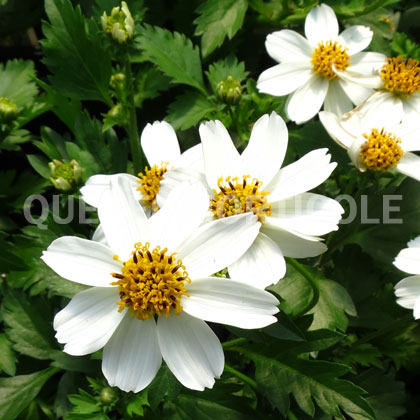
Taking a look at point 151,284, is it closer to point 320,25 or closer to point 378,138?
point 378,138

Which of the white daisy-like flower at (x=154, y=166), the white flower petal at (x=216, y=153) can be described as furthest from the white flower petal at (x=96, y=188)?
the white flower petal at (x=216, y=153)

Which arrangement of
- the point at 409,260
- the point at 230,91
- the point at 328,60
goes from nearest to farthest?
the point at 409,260, the point at 230,91, the point at 328,60

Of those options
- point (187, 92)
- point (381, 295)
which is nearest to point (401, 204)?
point (381, 295)

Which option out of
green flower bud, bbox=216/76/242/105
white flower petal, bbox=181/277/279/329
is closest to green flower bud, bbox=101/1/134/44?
green flower bud, bbox=216/76/242/105

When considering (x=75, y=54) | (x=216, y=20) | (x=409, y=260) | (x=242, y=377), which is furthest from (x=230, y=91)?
(x=242, y=377)

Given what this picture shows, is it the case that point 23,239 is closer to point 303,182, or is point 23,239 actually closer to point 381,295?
point 303,182

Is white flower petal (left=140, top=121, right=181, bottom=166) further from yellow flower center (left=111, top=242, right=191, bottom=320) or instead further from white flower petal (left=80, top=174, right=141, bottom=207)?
yellow flower center (left=111, top=242, right=191, bottom=320)
